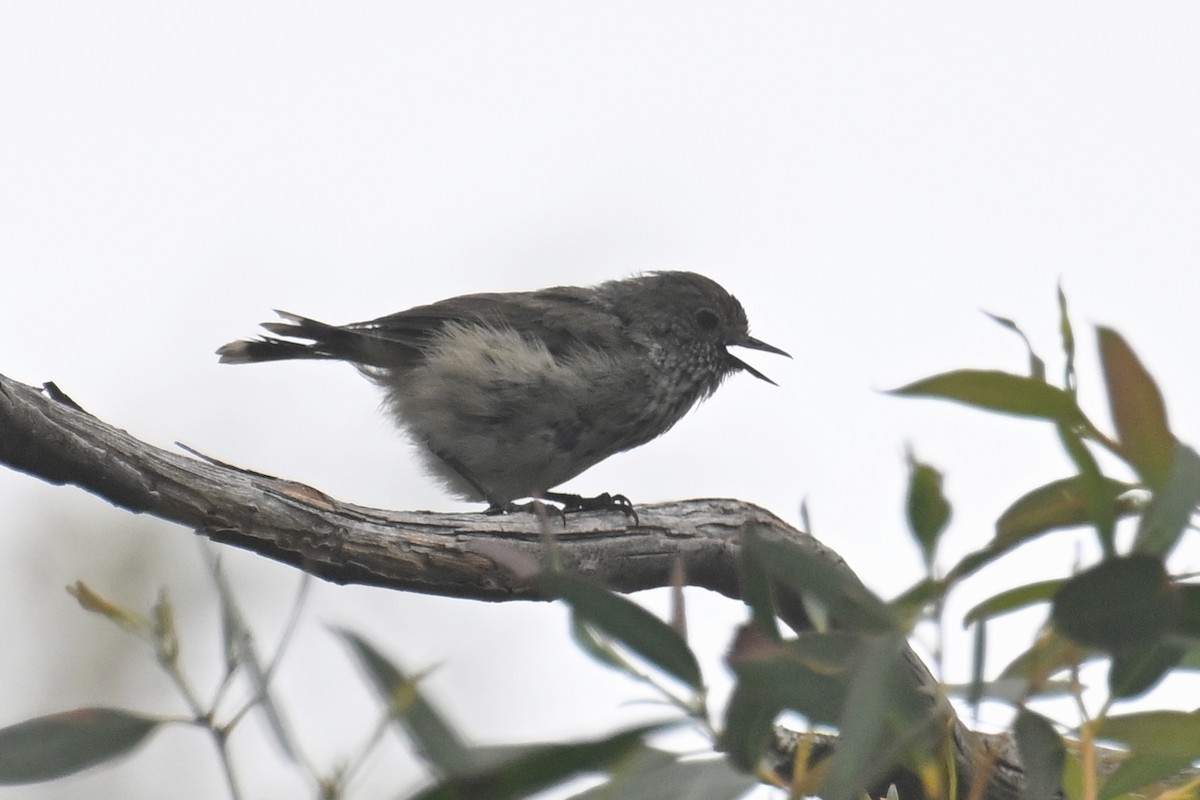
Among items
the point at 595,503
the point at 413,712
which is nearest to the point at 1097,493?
the point at 413,712

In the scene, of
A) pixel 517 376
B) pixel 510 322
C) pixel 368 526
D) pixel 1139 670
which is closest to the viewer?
pixel 1139 670

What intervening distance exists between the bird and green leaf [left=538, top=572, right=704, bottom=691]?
3606mm

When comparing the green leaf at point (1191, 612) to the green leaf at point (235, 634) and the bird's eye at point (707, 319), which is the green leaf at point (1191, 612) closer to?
the green leaf at point (235, 634)

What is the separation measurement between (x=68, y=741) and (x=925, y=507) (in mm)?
882

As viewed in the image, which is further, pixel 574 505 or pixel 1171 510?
pixel 574 505

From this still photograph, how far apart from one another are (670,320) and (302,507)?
128 inches

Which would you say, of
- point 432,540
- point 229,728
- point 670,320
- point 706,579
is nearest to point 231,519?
point 432,540

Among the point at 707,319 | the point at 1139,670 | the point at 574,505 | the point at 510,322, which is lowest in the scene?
the point at 1139,670

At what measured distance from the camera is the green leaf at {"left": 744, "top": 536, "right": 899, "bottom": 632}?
3.56ft

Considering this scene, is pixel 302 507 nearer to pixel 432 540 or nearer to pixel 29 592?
pixel 432 540

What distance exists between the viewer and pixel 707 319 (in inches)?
253

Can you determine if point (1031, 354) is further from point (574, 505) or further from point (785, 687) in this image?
point (574, 505)

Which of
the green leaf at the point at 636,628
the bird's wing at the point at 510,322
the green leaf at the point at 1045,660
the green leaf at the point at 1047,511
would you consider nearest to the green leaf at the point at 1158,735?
the green leaf at the point at 1045,660

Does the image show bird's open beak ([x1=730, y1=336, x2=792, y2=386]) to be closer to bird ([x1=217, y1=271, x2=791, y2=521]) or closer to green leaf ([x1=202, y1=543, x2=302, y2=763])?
bird ([x1=217, y1=271, x2=791, y2=521])
